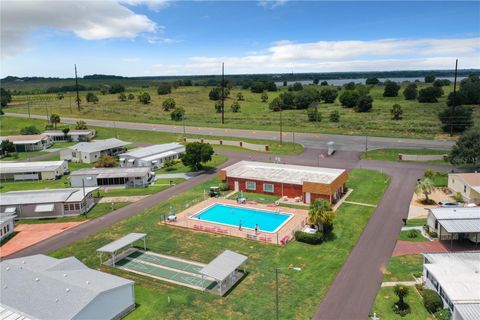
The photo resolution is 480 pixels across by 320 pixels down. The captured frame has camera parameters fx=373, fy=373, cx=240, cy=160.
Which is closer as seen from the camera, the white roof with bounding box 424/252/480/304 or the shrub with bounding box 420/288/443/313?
the white roof with bounding box 424/252/480/304

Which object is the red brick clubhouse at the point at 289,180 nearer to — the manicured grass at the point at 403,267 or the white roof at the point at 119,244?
the manicured grass at the point at 403,267

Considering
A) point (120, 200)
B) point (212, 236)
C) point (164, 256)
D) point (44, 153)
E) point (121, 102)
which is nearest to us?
point (164, 256)

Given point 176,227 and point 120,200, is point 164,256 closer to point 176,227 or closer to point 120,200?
point 176,227

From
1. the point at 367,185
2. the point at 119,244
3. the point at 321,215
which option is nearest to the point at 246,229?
the point at 321,215

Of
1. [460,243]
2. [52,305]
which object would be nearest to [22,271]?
[52,305]

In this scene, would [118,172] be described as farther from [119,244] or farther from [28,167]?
[119,244]

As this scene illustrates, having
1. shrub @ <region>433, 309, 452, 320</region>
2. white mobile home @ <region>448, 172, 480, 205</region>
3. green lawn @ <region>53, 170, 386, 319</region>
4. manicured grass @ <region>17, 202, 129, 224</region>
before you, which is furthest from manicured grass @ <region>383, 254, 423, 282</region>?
manicured grass @ <region>17, 202, 129, 224</region>

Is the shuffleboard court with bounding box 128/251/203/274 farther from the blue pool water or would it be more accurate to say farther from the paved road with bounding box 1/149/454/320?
the blue pool water
